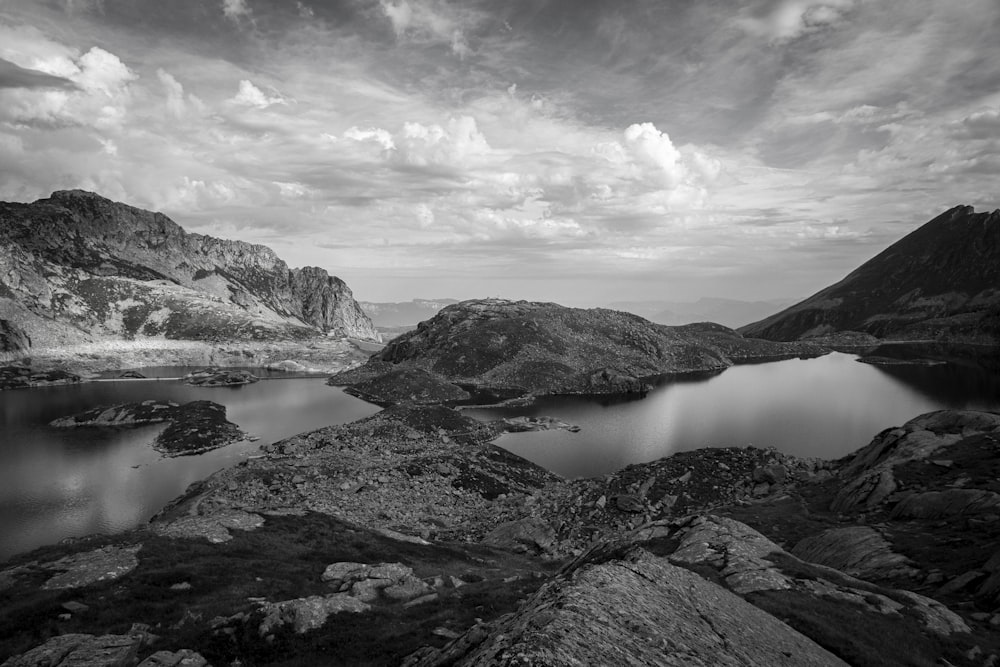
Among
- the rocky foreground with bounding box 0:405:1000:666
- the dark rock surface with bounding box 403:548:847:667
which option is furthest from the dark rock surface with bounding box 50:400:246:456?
the dark rock surface with bounding box 403:548:847:667

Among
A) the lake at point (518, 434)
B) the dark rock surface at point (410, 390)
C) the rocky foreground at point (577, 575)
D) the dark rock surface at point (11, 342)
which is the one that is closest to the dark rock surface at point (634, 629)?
the rocky foreground at point (577, 575)

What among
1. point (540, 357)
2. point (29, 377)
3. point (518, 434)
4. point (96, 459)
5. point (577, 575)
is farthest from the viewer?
point (540, 357)

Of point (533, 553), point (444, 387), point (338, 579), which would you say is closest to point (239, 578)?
point (338, 579)

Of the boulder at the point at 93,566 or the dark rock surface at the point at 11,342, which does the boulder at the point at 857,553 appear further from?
the dark rock surface at the point at 11,342

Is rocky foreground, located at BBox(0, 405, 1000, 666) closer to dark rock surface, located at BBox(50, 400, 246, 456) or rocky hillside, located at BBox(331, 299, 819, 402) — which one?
dark rock surface, located at BBox(50, 400, 246, 456)

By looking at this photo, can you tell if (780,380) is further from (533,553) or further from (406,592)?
(406,592)

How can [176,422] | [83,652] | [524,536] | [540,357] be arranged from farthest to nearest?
[540,357], [176,422], [524,536], [83,652]

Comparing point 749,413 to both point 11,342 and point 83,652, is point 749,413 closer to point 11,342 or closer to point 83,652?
point 83,652

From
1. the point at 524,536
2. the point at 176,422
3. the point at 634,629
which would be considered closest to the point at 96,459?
the point at 176,422
